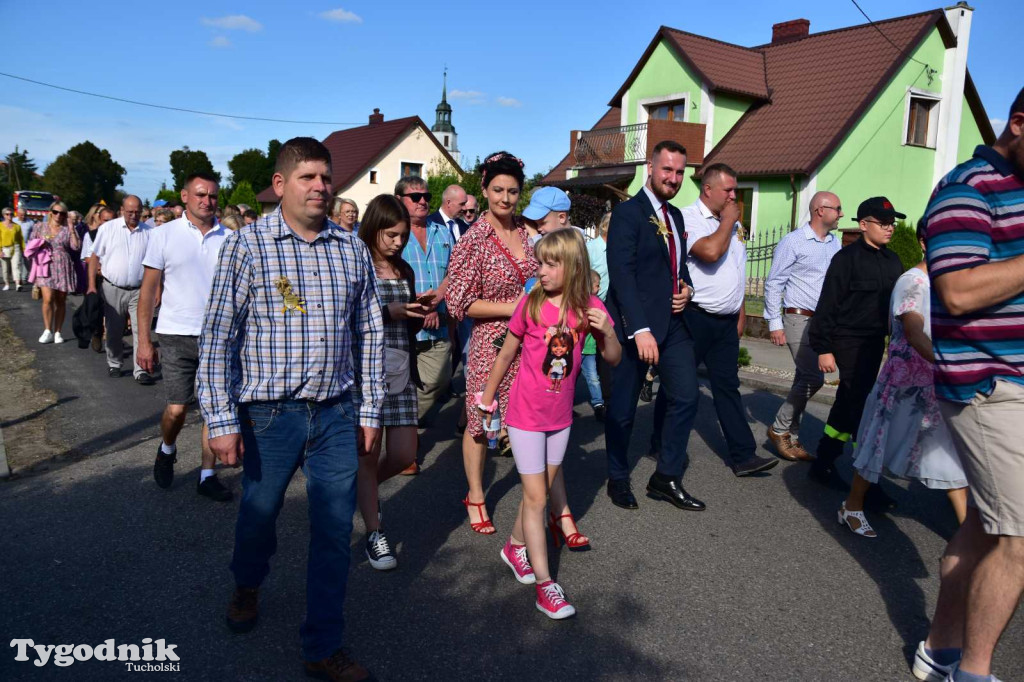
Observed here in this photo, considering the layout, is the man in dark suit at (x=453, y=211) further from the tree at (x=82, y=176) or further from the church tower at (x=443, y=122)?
the church tower at (x=443, y=122)

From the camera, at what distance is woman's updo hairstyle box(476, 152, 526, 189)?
460 centimetres

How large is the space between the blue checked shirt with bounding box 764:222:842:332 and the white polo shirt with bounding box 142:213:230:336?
4145 millimetres

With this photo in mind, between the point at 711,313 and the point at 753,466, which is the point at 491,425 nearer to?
the point at 711,313

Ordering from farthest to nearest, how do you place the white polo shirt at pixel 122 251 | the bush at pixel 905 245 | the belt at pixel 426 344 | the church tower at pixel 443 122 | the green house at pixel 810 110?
the church tower at pixel 443 122, the green house at pixel 810 110, the bush at pixel 905 245, the white polo shirt at pixel 122 251, the belt at pixel 426 344

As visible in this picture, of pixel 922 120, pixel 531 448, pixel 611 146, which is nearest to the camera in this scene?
pixel 531 448

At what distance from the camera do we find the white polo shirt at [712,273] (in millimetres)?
5289

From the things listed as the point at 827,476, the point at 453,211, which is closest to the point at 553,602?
the point at 827,476

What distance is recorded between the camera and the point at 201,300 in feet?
16.4

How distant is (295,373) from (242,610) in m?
1.10

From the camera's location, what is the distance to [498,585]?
12.6 ft

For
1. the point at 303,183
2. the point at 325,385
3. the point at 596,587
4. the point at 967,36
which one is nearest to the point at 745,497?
the point at 596,587

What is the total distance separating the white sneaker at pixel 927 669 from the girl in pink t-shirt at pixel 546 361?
151 cm

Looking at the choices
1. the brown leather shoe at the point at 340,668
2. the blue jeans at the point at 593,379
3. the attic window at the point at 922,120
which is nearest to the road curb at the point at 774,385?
the blue jeans at the point at 593,379

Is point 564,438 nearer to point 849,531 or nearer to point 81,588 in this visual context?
point 849,531
